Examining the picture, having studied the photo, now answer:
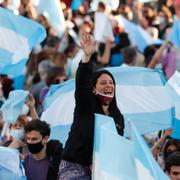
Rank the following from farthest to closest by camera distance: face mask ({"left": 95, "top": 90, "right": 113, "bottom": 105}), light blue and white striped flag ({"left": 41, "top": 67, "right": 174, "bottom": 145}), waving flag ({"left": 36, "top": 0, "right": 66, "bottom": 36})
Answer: waving flag ({"left": 36, "top": 0, "right": 66, "bottom": 36})
light blue and white striped flag ({"left": 41, "top": 67, "right": 174, "bottom": 145})
face mask ({"left": 95, "top": 90, "right": 113, "bottom": 105})

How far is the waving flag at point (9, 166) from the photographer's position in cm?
788

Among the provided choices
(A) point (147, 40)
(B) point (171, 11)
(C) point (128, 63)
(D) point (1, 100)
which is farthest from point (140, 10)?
(D) point (1, 100)

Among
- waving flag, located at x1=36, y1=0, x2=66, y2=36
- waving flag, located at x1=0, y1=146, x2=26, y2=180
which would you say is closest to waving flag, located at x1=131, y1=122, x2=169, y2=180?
waving flag, located at x1=0, y1=146, x2=26, y2=180

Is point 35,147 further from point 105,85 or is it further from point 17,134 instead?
point 17,134

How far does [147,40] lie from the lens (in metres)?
14.4

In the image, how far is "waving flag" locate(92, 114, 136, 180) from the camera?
696cm

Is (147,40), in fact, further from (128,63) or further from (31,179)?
(31,179)

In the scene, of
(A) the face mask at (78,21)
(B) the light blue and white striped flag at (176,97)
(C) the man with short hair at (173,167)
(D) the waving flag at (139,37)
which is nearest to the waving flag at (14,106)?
(B) the light blue and white striped flag at (176,97)

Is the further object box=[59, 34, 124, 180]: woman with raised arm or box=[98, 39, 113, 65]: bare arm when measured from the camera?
box=[98, 39, 113, 65]: bare arm

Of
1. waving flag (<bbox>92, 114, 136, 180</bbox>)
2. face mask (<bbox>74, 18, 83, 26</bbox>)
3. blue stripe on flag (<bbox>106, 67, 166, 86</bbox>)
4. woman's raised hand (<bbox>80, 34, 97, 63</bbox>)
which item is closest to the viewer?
waving flag (<bbox>92, 114, 136, 180</bbox>)

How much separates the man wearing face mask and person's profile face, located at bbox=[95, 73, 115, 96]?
0.75m

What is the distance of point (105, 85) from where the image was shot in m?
7.76

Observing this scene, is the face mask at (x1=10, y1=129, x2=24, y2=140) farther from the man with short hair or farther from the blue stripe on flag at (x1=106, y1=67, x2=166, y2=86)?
the man with short hair

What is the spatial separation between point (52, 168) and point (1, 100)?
2150 mm
